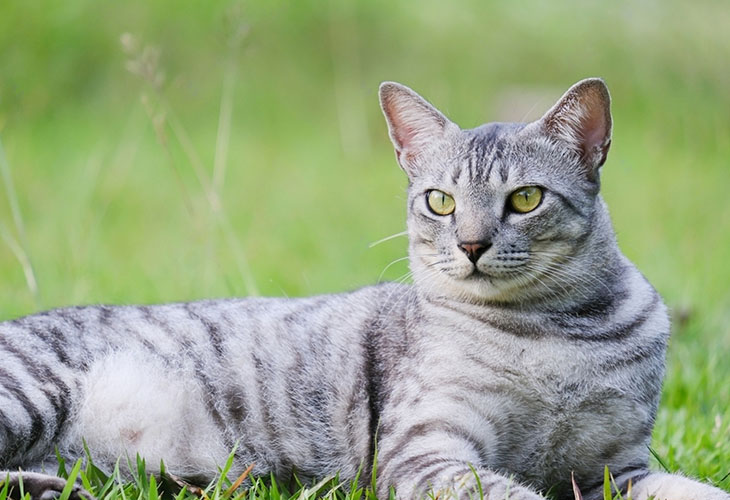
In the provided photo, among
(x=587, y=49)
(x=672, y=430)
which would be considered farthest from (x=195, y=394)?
(x=587, y=49)

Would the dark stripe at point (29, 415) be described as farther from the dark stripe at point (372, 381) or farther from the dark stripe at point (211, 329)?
the dark stripe at point (372, 381)

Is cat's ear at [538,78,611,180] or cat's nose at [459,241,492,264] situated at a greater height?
cat's ear at [538,78,611,180]

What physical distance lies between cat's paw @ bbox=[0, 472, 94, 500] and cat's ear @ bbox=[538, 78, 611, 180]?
2.00m

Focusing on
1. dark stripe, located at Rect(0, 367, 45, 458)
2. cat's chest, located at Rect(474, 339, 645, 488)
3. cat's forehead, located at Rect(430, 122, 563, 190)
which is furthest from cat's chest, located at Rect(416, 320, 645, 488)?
dark stripe, located at Rect(0, 367, 45, 458)

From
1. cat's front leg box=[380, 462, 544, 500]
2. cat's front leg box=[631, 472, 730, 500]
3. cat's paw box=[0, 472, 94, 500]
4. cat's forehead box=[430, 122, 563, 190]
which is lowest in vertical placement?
cat's front leg box=[631, 472, 730, 500]

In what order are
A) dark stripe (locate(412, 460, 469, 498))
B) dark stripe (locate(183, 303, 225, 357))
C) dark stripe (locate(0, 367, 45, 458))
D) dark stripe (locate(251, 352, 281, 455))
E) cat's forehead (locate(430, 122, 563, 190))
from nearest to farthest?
dark stripe (locate(412, 460, 469, 498)) → dark stripe (locate(0, 367, 45, 458)) → cat's forehead (locate(430, 122, 563, 190)) → dark stripe (locate(251, 352, 281, 455)) → dark stripe (locate(183, 303, 225, 357))

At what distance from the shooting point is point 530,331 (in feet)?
10.4

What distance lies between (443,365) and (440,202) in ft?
1.95

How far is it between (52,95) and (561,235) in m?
8.19

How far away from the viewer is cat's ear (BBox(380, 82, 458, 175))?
141 inches

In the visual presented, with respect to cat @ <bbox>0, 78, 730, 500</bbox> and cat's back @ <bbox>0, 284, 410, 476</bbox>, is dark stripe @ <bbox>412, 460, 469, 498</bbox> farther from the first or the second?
cat's back @ <bbox>0, 284, 410, 476</bbox>

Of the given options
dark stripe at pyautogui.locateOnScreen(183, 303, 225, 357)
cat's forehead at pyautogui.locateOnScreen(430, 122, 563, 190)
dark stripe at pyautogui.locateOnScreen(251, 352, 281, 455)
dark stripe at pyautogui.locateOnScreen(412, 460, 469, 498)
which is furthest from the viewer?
dark stripe at pyautogui.locateOnScreen(183, 303, 225, 357)

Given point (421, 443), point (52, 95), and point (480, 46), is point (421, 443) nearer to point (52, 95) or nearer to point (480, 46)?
point (52, 95)

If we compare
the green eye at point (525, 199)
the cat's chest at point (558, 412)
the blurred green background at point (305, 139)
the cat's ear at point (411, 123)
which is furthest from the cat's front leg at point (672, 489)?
the cat's ear at point (411, 123)
